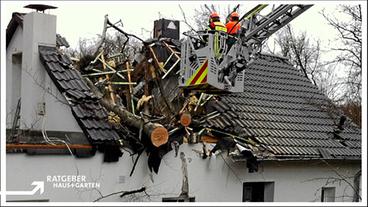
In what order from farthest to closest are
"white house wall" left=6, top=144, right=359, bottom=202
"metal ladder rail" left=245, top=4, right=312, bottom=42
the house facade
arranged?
"metal ladder rail" left=245, top=4, right=312, bottom=42 < the house facade < "white house wall" left=6, top=144, right=359, bottom=202

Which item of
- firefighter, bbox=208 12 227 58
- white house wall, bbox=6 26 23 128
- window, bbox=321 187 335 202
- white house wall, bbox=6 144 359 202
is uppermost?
firefighter, bbox=208 12 227 58

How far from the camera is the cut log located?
9.57 metres

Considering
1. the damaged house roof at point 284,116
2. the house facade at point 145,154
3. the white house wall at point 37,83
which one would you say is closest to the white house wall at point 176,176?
the house facade at point 145,154

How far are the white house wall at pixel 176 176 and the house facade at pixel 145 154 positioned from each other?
15mm

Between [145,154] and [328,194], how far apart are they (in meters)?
4.65

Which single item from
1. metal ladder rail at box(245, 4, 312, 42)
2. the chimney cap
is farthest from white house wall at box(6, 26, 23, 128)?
metal ladder rail at box(245, 4, 312, 42)

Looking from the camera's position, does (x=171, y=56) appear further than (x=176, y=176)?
Yes

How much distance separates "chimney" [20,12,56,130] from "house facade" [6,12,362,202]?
2 cm

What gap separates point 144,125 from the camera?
9.78 meters

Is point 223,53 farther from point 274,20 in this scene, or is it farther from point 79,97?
point 79,97

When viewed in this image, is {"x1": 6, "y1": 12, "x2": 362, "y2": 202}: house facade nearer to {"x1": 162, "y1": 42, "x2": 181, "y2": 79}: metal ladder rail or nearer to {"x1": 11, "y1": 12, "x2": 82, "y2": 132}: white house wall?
{"x1": 11, "y1": 12, "x2": 82, "y2": 132}: white house wall

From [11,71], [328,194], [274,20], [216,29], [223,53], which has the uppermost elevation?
[274,20]

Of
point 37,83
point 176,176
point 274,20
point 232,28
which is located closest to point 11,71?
point 37,83

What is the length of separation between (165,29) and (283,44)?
Answer: 1652cm
